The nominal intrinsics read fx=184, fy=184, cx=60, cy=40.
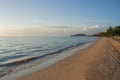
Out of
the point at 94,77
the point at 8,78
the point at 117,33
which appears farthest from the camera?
the point at 117,33

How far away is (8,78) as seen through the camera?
11172mm

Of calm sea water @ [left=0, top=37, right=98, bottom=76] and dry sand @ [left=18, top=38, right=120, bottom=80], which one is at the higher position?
dry sand @ [left=18, top=38, right=120, bottom=80]

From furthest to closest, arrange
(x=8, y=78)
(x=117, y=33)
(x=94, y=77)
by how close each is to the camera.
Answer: (x=117, y=33)
(x=8, y=78)
(x=94, y=77)

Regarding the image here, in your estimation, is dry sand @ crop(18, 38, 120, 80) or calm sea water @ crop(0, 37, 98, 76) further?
calm sea water @ crop(0, 37, 98, 76)

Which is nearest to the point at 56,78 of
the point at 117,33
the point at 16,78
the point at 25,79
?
the point at 25,79

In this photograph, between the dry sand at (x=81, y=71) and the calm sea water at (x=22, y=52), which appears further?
the calm sea water at (x=22, y=52)

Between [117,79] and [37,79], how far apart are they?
438 centimetres

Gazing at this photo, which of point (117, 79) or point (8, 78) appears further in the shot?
point (8, 78)

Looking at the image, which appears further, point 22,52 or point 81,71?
point 22,52

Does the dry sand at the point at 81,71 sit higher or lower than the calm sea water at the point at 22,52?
higher

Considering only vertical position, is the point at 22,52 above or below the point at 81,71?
below

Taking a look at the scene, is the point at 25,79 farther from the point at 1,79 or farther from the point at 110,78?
the point at 110,78

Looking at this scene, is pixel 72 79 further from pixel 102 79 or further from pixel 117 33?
pixel 117 33

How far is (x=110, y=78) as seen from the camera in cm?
991
